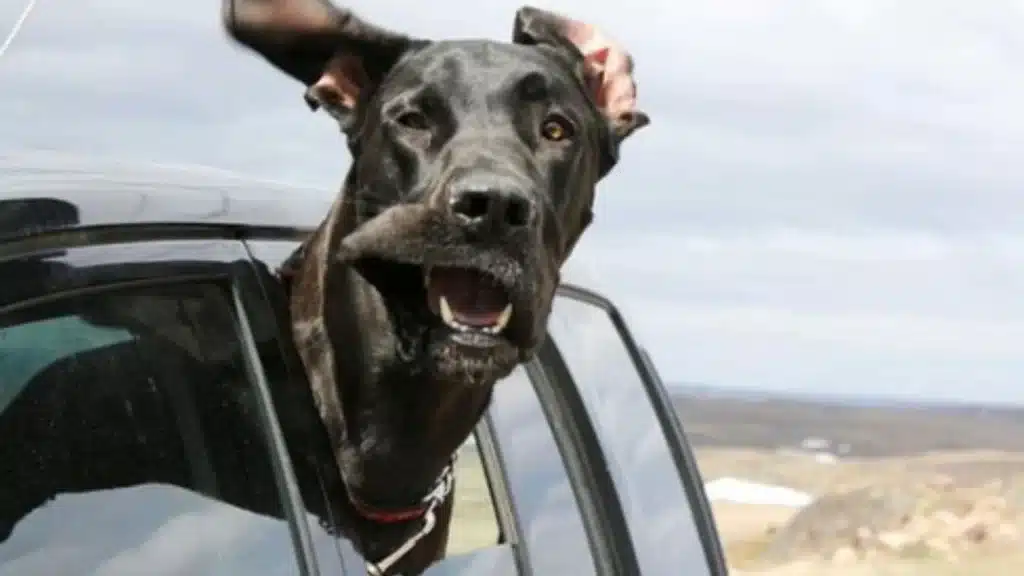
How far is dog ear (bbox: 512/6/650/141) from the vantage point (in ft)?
13.7

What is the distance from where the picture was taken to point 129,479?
8.40 feet

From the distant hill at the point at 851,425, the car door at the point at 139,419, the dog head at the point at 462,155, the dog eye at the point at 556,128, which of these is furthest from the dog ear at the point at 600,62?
the distant hill at the point at 851,425

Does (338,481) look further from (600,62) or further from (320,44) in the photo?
(600,62)

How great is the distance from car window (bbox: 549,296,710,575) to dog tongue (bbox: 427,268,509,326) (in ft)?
2.16

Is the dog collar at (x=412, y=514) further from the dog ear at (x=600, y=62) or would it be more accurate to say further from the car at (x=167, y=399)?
the dog ear at (x=600, y=62)

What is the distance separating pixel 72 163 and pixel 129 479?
486 millimetres

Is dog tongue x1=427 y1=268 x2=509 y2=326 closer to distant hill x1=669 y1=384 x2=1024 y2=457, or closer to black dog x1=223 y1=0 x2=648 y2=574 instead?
black dog x1=223 y1=0 x2=648 y2=574

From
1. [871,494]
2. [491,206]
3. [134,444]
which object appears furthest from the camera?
[871,494]

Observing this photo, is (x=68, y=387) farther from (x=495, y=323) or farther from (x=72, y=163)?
(x=495, y=323)

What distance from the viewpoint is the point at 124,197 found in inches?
104

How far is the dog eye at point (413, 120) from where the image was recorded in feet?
12.3

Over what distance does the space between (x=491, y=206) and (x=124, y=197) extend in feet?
2.83

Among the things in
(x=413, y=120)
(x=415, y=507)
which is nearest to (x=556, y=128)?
(x=413, y=120)

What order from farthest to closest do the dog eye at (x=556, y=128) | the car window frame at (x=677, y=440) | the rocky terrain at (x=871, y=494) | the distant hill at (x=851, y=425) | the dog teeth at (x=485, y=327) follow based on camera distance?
the distant hill at (x=851, y=425), the rocky terrain at (x=871, y=494), the car window frame at (x=677, y=440), the dog eye at (x=556, y=128), the dog teeth at (x=485, y=327)
